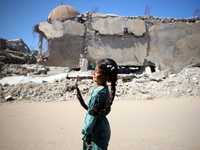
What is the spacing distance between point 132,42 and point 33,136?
8.91 metres

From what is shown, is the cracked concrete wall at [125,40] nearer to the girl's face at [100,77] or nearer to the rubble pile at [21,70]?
the rubble pile at [21,70]

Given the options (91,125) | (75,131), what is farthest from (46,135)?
(91,125)

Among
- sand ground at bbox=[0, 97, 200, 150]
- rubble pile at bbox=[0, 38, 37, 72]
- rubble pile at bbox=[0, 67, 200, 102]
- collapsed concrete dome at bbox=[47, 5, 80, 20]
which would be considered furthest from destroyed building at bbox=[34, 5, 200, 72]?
sand ground at bbox=[0, 97, 200, 150]

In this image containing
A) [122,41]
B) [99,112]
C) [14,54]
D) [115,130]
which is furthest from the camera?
[14,54]

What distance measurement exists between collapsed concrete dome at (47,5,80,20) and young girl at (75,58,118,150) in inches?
434

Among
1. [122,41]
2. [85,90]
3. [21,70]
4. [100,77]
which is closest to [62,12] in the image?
[122,41]

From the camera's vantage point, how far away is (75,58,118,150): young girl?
3.47 feet

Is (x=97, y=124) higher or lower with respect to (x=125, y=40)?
lower

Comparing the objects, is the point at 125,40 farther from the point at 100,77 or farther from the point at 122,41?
the point at 100,77

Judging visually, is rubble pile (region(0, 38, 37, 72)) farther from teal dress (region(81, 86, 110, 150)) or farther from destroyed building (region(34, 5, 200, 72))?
teal dress (region(81, 86, 110, 150))

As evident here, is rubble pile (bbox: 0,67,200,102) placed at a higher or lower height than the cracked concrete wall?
lower

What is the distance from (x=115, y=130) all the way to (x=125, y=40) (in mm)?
8185

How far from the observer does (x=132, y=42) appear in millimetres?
9570

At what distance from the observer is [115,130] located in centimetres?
236
